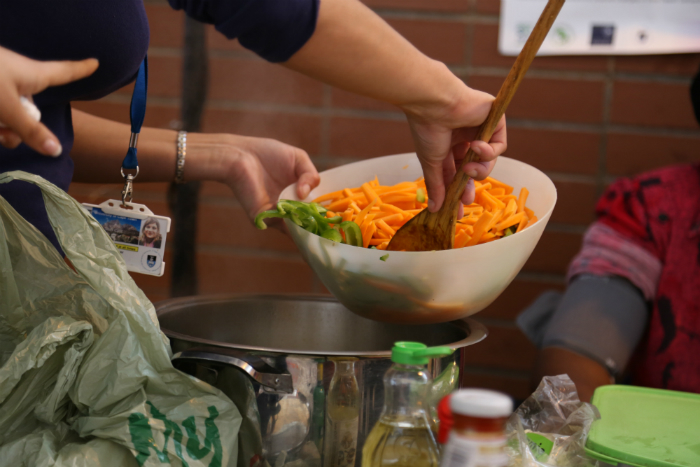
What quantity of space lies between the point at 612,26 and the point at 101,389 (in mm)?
1460

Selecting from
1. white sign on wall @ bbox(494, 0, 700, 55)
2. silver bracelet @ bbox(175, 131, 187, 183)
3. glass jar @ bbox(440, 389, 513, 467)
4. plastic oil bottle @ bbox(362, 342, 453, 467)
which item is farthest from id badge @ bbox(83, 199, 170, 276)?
white sign on wall @ bbox(494, 0, 700, 55)

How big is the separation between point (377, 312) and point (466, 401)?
34cm

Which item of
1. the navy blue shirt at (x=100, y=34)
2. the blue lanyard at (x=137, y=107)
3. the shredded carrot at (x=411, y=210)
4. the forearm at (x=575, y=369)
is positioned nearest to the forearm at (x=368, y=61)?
the navy blue shirt at (x=100, y=34)

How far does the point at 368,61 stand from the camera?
676 mm

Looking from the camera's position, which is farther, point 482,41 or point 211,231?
point 211,231

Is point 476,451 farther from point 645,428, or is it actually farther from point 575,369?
point 575,369

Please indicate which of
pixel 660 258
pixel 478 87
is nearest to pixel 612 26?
pixel 478 87

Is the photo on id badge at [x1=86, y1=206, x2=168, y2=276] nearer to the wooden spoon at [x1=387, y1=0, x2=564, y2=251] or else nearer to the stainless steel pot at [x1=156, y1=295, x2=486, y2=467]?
the stainless steel pot at [x1=156, y1=295, x2=486, y2=467]

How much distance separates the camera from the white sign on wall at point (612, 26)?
1507mm

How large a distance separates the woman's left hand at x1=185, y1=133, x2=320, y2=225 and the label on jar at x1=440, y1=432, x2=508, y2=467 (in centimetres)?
65

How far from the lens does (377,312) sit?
2.24ft

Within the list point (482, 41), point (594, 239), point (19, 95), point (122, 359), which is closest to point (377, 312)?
point (122, 359)

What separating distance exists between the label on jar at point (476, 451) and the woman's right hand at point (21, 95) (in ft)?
1.06

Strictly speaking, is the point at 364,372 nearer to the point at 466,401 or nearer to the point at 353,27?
the point at 466,401
